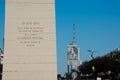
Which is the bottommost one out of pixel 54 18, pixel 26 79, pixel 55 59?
pixel 26 79

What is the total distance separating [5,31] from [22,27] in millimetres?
1375

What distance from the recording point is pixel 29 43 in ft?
76.7

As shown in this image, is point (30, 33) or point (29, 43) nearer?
point (29, 43)

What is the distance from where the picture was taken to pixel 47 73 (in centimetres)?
2339

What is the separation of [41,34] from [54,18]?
5.47 ft

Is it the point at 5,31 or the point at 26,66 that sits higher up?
the point at 5,31

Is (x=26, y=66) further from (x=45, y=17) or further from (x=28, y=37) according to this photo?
(x=45, y=17)

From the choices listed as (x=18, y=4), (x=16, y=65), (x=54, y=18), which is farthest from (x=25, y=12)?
(x=16, y=65)

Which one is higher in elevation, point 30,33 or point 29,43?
point 30,33

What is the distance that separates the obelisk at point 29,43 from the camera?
23.3m

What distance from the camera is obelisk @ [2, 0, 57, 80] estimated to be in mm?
23297

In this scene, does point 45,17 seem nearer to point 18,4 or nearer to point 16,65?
point 18,4

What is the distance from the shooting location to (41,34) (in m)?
23.6

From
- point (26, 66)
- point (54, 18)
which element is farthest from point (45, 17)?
point (26, 66)
